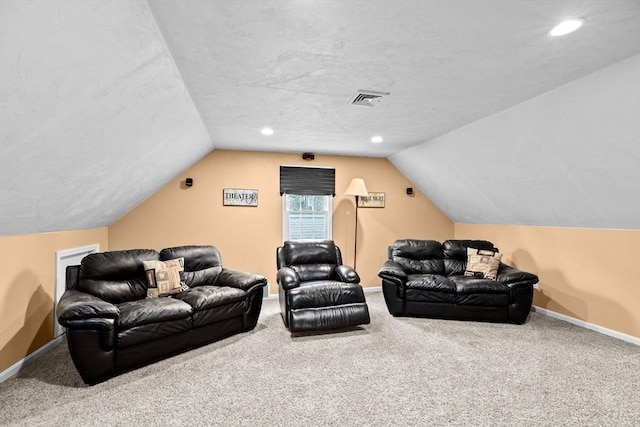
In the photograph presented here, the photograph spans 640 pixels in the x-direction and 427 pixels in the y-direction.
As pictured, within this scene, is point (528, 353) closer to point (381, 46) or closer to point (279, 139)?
point (381, 46)

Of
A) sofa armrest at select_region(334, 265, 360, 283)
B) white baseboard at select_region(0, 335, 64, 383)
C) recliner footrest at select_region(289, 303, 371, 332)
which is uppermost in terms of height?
sofa armrest at select_region(334, 265, 360, 283)

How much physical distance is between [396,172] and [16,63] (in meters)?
5.42

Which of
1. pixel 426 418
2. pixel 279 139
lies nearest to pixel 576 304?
pixel 426 418

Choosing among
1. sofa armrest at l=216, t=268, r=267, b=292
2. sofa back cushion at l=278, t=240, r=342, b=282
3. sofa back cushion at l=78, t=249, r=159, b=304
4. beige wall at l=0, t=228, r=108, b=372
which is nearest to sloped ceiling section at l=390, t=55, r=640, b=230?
sofa back cushion at l=278, t=240, r=342, b=282

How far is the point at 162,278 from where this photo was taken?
142 inches

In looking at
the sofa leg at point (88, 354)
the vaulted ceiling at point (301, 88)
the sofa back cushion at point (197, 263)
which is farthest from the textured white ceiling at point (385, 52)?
the sofa leg at point (88, 354)

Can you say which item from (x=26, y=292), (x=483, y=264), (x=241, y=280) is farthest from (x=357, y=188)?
(x=26, y=292)

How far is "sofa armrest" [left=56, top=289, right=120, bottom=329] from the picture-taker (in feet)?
8.20

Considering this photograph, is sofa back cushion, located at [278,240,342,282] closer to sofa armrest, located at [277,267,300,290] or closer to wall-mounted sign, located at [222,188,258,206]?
sofa armrest, located at [277,267,300,290]

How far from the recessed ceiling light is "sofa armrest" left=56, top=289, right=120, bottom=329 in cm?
367

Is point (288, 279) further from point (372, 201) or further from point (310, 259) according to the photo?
point (372, 201)

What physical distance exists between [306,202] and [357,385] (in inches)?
141

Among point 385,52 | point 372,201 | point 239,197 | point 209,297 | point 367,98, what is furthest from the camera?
point 372,201

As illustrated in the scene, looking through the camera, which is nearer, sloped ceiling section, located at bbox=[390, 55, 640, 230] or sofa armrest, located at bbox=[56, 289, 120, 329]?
sofa armrest, located at bbox=[56, 289, 120, 329]
